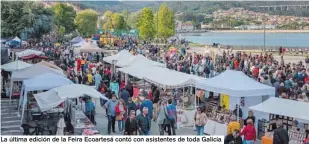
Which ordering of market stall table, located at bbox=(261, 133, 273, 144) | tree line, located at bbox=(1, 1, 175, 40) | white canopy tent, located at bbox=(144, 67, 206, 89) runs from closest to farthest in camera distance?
market stall table, located at bbox=(261, 133, 273, 144) → white canopy tent, located at bbox=(144, 67, 206, 89) → tree line, located at bbox=(1, 1, 175, 40)

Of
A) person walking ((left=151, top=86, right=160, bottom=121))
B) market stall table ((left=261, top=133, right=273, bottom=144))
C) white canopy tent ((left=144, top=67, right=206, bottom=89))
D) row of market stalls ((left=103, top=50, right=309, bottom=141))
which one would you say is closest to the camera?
market stall table ((left=261, top=133, right=273, bottom=144))

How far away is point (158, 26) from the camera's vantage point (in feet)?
311

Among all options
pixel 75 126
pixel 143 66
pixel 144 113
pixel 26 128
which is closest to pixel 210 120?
pixel 144 113

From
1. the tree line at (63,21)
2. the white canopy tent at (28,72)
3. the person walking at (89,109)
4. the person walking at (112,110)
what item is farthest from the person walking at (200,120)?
the tree line at (63,21)

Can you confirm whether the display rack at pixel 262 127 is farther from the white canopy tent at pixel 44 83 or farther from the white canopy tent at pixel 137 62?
the white canopy tent at pixel 137 62

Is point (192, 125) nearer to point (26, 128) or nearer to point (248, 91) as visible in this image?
point (248, 91)

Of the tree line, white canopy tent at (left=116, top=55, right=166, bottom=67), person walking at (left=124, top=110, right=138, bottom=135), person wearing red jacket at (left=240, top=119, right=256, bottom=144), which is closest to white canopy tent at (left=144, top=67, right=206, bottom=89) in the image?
white canopy tent at (left=116, top=55, right=166, bottom=67)

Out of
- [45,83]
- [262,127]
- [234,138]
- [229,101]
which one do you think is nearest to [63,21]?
[45,83]

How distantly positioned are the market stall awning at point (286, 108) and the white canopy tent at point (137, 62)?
10.3 m

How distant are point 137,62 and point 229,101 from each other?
9149 millimetres

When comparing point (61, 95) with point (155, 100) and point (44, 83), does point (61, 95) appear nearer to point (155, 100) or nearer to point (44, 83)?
point (44, 83)

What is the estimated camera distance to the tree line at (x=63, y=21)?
4688 cm

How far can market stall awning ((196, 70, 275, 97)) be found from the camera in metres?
14.0

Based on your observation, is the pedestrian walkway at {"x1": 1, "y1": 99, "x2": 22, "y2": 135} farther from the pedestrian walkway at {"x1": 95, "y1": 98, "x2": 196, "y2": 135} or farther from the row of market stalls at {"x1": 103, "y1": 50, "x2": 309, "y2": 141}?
→ the row of market stalls at {"x1": 103, "y1": 50, "x2": 309, "y2": 141}
